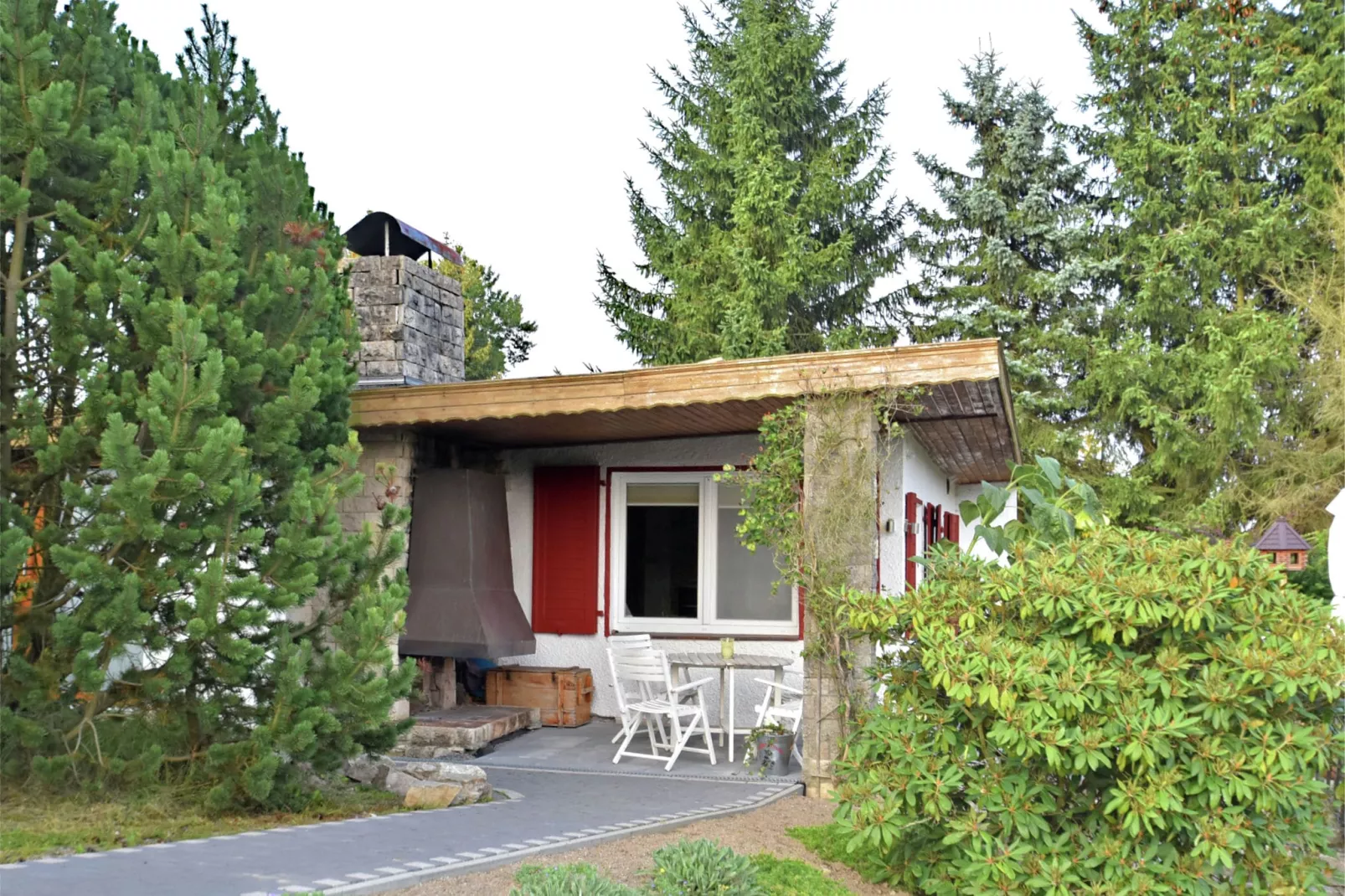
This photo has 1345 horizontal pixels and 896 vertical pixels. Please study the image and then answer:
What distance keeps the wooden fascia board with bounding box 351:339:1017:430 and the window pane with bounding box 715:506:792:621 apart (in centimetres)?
250

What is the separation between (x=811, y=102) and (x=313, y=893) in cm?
1955

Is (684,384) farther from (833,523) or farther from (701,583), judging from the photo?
(701,583)

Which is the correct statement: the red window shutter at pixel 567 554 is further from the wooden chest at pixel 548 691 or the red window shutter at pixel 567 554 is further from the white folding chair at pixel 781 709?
the white folding chair at pixel 781 709

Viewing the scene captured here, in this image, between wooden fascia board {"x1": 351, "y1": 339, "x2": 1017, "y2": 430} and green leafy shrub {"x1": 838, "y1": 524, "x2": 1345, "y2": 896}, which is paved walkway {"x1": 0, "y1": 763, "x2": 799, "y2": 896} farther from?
wooden fascia board {"x1": 351, "y1": 339, "x2": 1017, "y2": 430}

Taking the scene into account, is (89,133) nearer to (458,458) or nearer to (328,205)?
(328,205)

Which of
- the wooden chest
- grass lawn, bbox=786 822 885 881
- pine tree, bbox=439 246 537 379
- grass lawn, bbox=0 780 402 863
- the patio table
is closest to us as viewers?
grass lawn, bbox=0 780 402 863

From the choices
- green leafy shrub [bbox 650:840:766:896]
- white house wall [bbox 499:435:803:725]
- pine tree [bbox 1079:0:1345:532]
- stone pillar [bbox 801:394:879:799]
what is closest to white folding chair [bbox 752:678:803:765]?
stone pillar [bbox 801:394:879:799]

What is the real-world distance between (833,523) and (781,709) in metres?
1.55

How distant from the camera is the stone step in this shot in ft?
Result: 27.6

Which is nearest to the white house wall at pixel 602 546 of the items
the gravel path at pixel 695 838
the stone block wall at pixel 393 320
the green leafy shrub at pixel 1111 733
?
the stone block wall at pixel 393 320

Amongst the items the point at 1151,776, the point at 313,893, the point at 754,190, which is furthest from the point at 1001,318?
the point at 313,893

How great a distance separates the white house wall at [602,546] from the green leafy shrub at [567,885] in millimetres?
5228

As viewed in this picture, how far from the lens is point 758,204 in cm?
2028

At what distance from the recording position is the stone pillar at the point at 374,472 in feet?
28.8
